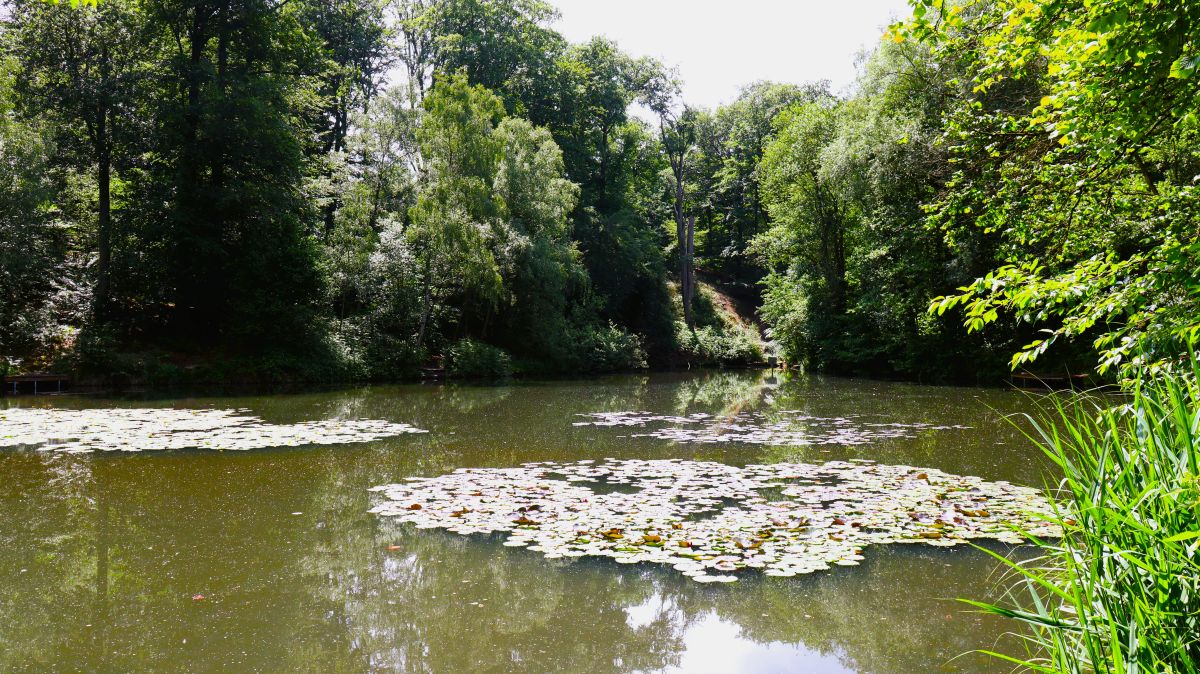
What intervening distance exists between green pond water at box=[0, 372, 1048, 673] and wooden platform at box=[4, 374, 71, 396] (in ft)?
38.5

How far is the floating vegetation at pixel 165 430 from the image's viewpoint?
31.2ft

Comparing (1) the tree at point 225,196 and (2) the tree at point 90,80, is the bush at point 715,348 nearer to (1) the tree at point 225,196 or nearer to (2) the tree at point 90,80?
(1) the tree at point 225,196

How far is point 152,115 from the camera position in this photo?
852 inches

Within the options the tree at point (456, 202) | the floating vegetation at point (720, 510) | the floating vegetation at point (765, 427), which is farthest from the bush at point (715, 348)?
the floating vegetation at point (720, 510)

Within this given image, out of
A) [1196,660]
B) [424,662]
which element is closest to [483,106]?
[424,662]

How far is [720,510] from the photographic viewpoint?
6.23 metres

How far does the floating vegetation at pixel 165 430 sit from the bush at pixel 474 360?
34.8 ft

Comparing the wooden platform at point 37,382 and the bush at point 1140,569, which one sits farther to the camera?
the wooden platform at point 37,382

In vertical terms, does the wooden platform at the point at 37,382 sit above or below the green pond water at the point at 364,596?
above

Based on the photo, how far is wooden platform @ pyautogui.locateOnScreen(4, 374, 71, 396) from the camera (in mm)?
17188

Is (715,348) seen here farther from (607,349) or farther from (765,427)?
(765,427)

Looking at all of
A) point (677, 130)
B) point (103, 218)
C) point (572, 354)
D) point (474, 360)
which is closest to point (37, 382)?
point (103, 218)

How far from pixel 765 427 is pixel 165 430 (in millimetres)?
9300

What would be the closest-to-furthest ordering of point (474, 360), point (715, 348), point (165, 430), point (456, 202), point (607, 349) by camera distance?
point (165, 430) → point (456, 202) → point (474, 360) → point (607, 349) → point (715, 348)
